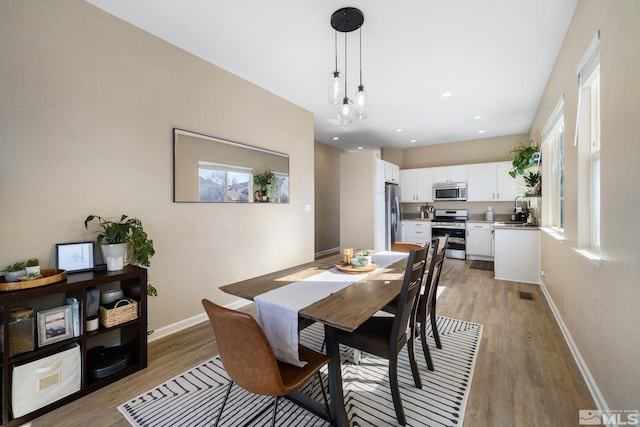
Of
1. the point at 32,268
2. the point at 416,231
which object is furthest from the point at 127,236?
Result: the point at 416,231

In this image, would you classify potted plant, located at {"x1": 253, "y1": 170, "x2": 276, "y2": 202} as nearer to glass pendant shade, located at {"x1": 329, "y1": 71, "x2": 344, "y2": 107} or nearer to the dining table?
glass pendant shade, located at {"x1": 329, "y1": 71, "x2": 344, "y2": 107}

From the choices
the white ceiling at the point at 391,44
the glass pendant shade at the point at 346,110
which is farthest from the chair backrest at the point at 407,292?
the white ceiling at the point at 391,44

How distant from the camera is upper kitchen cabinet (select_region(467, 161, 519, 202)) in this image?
5.79 metres

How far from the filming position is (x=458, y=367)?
205 cm

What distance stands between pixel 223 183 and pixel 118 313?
62.2 inches

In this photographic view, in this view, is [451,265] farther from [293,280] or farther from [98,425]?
[98,425]

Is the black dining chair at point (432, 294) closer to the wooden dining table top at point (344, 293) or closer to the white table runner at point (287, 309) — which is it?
the wooden dining table top at point (344, 293)

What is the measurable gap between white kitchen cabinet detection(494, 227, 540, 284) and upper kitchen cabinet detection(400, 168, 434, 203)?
2.33 meters

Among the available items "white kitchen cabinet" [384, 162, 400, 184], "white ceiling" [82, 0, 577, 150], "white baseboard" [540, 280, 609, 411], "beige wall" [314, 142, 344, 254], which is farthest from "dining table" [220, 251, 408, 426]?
"beige wall" [314, 142, 344, 254]

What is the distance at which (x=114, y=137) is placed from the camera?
7.34 feet

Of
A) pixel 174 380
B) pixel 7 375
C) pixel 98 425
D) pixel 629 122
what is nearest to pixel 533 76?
pixel 629 122

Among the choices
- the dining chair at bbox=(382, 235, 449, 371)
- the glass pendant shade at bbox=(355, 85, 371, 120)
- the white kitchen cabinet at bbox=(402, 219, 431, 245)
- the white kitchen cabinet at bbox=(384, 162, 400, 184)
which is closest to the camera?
the dining chair at bbox=(382, 235, 449, 371)

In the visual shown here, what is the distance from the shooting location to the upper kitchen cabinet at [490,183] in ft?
19.0
